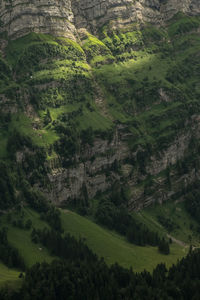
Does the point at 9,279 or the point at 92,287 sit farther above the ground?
the point at 9,279

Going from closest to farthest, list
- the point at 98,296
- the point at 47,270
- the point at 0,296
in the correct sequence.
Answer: the point at 0,296
the point at 98,296
the point at 47,270

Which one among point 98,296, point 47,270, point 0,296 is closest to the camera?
point 0,296

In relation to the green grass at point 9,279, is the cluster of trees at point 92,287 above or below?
below

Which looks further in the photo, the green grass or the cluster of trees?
the cluster of trees

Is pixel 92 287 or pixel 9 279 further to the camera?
pixel 92 287

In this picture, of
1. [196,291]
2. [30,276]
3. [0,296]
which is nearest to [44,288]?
[30,276]

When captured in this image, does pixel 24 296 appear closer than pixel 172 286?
Yes

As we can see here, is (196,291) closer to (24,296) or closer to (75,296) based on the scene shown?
(75,296)

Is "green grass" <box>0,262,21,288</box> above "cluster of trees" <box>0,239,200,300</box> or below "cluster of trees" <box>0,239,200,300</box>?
above

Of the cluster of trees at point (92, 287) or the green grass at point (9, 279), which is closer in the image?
the green grass at point (9, 279)
